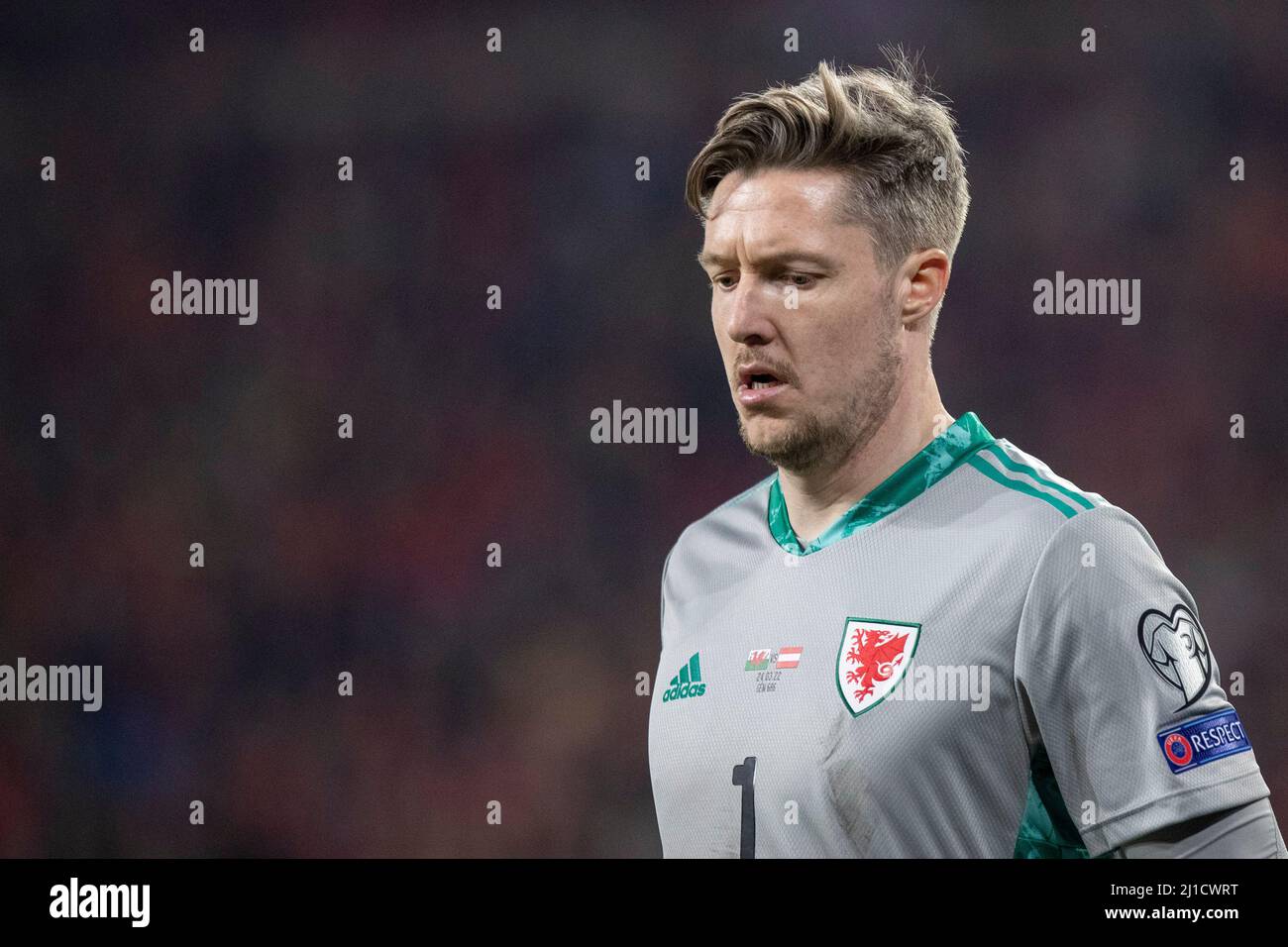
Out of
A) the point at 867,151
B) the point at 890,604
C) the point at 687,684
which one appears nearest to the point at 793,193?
the point at 867,151

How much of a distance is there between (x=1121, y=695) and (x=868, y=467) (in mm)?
609

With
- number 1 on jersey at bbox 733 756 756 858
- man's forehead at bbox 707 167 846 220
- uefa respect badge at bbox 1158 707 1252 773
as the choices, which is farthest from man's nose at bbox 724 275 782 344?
uefa respect badge at bbox 1158 707 1252 773

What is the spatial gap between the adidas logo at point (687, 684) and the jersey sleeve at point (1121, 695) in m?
0.61

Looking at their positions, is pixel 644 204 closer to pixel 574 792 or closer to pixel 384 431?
pixel 384 431

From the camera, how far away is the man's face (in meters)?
2.24

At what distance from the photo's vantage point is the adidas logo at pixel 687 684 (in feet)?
7.62

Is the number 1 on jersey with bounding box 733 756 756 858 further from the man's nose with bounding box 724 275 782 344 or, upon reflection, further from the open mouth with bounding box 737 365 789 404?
the man's nose with bounding box 724 275 782 344

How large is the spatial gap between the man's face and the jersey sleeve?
0.46 meters

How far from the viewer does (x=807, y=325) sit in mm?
2242

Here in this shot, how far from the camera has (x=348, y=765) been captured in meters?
3.71

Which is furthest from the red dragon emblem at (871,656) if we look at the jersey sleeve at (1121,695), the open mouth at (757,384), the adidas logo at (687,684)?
the open mouth at (757,384)

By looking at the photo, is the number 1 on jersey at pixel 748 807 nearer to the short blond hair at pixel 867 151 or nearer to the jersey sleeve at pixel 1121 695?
the jersey sleeve at pixel 1121 695
